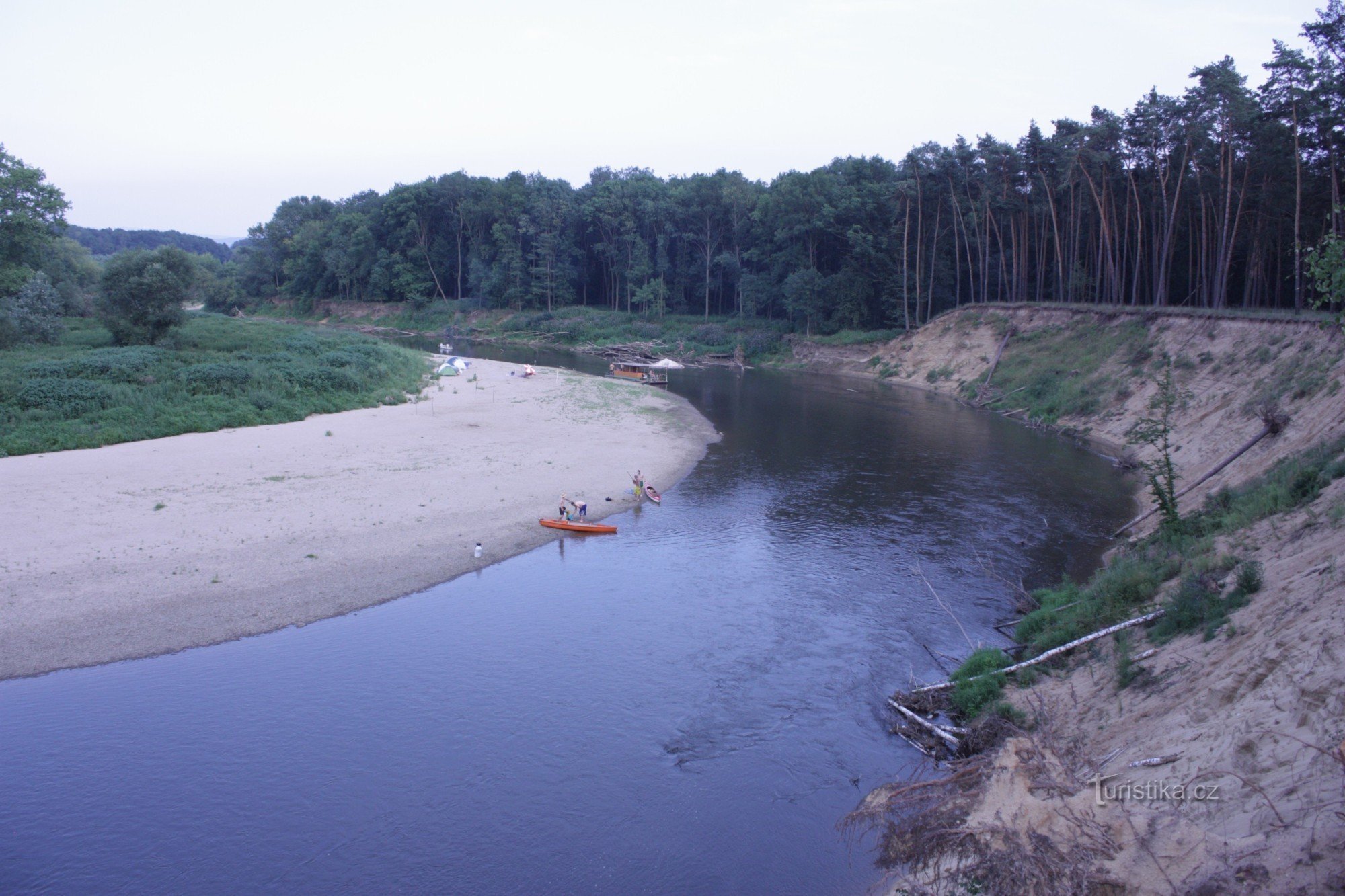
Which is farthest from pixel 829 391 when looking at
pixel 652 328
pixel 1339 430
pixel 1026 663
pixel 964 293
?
pixel 1026 663

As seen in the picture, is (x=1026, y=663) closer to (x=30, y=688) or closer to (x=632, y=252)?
(x=30, y=688)

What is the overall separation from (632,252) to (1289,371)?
259ft

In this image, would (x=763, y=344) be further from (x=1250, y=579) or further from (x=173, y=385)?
(x=1250, y=579)

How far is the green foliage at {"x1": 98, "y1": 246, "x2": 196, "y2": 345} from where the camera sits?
50.0 meters

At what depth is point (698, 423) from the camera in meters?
48.9

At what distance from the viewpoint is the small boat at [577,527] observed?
27.3 meters

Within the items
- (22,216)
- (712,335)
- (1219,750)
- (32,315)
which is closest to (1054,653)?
(1219,750)

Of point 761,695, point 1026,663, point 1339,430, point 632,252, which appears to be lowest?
point 761,695

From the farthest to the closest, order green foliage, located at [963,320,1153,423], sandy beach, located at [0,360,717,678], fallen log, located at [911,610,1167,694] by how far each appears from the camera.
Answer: green foliage, located at [963,320,1153,423] < sandy beach, located at [0,360,717,678] < fallen log, located at [911,610,1167,694]

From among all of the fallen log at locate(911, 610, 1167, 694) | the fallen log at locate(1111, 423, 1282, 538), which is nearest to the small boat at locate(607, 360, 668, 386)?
the fallen log at locate(1111, 423, 1282, 538)

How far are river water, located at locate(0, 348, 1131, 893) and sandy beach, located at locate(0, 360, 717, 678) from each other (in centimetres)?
118

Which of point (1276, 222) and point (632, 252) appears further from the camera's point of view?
point (632, 252)

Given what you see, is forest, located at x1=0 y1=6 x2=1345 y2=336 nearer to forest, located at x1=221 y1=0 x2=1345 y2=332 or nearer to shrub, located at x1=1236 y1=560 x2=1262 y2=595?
forest, located at x1=221 y1=0 x2=1345 y2=332

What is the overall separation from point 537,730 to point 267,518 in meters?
14.5
